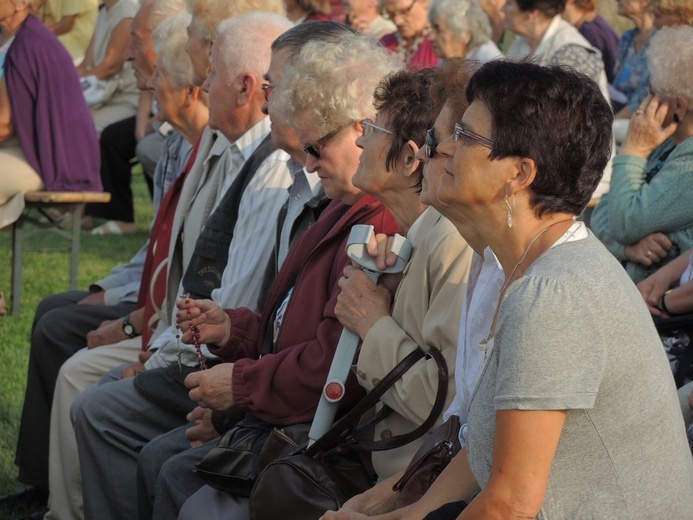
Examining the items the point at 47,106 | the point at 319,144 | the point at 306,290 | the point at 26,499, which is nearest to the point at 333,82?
the point at 319,144

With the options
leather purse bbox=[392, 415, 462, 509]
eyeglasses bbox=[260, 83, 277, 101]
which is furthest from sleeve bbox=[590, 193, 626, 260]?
leather purse bbox=[392, 415, 462, 509]

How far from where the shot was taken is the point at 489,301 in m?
2.59

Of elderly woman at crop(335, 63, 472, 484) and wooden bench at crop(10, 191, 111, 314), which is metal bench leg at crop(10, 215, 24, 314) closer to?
wooden bench at crop(10, 191, 111, 314)

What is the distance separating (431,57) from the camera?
29.2 ft

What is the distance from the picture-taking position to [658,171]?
4.13m

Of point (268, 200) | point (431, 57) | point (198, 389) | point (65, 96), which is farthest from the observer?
point (431, 57)

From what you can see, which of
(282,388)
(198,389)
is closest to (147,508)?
(198,389)

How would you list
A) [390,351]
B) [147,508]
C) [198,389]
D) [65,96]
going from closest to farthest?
[390,351], [198,389], [147,508], [65,96]

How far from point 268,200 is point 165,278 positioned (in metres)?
0.83

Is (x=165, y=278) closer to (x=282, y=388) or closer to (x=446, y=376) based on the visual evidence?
(x=282, y=388)

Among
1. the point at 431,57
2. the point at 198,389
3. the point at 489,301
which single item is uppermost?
the point at 489,301

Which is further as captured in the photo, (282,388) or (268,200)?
(268,200)

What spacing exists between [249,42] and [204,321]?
1.27 m

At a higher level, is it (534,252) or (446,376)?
(534,252)
